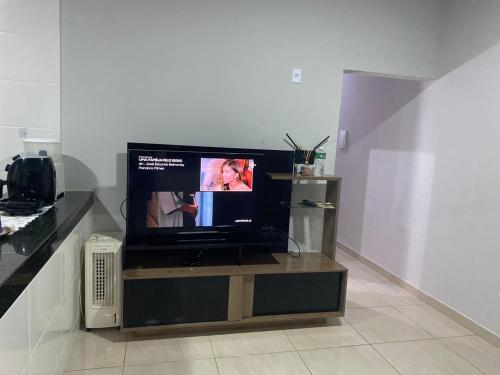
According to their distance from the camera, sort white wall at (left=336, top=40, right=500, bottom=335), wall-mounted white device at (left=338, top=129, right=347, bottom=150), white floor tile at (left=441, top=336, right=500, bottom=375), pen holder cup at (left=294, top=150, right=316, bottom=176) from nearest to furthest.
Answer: white floor tile at (left=441, top=336, right=500, bottom=375), white wall at (left=336, top=40, right=500, bottom=335), pen holder cup at (left=294, top=150, right=316, bottom=176), wall-mounted white device at (left=338, top=129, right=347, bottom=150)

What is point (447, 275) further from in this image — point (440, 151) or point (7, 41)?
point (7, 41)

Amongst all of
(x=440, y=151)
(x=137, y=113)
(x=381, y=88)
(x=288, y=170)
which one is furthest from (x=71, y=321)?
(x=381, y=88)

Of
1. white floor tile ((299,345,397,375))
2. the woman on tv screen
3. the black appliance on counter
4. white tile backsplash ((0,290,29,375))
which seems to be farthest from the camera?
the woman on tv screen

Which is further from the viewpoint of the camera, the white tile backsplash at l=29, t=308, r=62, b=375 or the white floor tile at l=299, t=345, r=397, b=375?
the white floor tile at l=299, t=345, r=397, b=375

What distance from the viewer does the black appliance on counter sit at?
196 cm

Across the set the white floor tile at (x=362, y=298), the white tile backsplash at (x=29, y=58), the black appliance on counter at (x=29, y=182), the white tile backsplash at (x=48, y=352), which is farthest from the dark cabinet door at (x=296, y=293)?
the white tile backsplash at (x=29, y=58)

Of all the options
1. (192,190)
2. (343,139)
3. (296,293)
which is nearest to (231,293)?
(296,293)

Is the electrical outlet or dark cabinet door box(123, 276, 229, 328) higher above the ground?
the electrical outlet

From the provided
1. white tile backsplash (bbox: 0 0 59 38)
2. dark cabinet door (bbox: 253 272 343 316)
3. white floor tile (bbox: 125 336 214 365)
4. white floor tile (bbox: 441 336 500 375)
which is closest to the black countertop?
white floor tile (bbox: 125 336 214 365)

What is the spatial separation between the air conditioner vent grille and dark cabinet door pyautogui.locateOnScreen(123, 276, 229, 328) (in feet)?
0.51

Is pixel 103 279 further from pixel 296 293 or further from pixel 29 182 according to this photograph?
pixel 296 293

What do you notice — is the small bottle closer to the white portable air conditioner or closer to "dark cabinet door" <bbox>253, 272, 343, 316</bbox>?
"dark cabinet door" <bbox>253, 272, 343, 316</bbox>

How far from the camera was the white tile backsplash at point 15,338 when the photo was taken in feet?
3.54

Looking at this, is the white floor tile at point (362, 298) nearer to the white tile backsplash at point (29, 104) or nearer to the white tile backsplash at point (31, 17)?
the white tile backsplash at point (29, 104)
